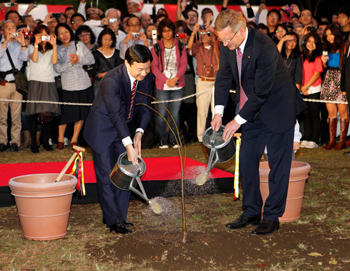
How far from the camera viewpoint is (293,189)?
16.7 ft

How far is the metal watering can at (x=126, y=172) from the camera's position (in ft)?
14.6

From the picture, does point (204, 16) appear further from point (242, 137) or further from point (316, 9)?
point (316, 9)

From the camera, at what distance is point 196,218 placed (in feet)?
17.5

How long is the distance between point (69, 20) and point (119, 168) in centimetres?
755

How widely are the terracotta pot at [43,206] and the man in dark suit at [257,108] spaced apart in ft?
4.66

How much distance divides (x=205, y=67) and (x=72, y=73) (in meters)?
2.30

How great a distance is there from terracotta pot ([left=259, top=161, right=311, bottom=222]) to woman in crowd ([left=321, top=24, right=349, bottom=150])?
4644 millimetres

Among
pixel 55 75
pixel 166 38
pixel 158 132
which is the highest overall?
pixel 166 38

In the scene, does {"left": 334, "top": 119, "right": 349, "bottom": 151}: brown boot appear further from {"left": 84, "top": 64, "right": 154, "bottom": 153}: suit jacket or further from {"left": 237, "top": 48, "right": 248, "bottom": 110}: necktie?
{"left": 84, "top": 64, "right": 154, "bottom": 153}: suit jacket

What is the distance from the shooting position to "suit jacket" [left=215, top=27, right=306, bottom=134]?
4.45 metres

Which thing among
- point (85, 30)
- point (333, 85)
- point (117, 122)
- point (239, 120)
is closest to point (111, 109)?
point (117, 122)

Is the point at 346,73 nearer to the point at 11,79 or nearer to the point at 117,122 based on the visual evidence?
the point at 117,122

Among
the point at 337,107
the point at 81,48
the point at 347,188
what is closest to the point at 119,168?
the point at 347,188

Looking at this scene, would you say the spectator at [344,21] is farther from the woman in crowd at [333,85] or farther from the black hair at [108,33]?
the black hair at [108,33]
